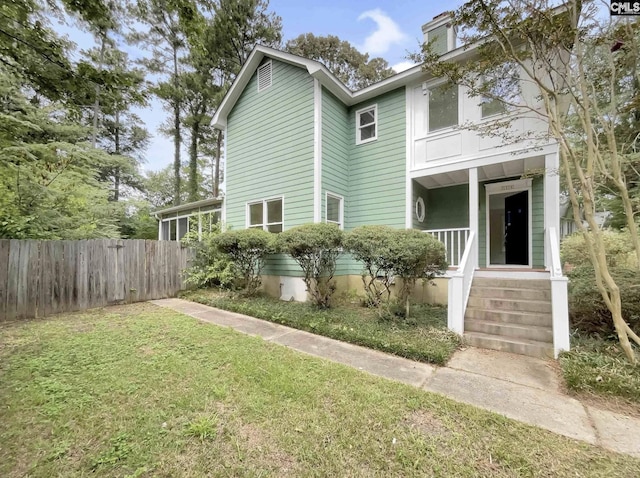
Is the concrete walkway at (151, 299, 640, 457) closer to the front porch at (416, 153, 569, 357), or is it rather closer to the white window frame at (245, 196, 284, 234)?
the front porch at (416, 153, 569, 357)

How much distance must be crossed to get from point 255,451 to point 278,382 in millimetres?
973

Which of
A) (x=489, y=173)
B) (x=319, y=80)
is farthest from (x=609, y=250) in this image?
(x=319, y=80)

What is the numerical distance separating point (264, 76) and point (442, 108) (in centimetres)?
596

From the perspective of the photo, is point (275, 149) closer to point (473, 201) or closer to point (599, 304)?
point (473, 201)

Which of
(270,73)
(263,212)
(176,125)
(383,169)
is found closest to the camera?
(383,169)

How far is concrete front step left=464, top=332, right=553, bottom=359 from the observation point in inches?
159

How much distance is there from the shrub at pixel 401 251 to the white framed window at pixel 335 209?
110 inches

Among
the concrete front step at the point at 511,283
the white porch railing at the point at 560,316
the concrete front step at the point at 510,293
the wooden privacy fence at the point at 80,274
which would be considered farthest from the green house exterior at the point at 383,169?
the wooden privacy fence at the point at 80,274

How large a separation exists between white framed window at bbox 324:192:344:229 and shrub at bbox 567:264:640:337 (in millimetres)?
5550

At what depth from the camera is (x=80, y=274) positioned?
6570 millimetres

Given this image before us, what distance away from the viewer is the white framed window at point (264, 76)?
9196mm

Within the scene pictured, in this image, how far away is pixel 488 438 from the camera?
227 centimetres

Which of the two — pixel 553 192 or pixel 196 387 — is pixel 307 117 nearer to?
pixel 553 192

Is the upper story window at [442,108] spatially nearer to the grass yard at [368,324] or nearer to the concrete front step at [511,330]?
the grass yard at [368,324]
